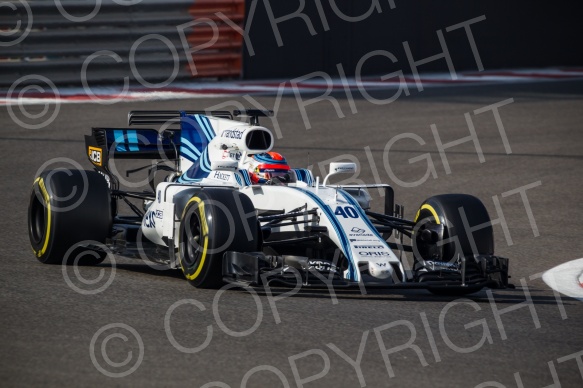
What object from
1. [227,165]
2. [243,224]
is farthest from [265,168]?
[243,224]

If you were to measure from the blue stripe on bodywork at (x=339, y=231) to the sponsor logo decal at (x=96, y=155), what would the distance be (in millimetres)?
2032

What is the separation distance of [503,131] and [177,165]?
8833mm

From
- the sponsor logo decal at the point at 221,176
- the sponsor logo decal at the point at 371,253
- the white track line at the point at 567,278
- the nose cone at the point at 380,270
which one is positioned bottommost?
the white track line at the point at 567,278

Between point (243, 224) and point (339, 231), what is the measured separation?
0.62m

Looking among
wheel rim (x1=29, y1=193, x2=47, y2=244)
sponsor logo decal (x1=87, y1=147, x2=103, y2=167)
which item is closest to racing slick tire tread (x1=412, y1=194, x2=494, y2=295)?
sponsor logo decal (x1=87, y1=147, x2=103, y2=167)

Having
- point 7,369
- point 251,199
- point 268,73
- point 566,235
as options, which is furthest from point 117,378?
point 268,73

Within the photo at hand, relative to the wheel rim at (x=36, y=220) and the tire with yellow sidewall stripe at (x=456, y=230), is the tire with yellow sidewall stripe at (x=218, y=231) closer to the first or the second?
the tire with yellow sidewall stripe at (x=456, y=230)

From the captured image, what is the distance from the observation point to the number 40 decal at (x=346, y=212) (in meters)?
7.45

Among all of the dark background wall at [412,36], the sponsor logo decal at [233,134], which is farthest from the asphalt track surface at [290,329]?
the dark background wall at [412,36]

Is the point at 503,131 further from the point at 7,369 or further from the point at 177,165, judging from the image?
the point at 7,369

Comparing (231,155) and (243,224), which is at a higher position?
(231,155)

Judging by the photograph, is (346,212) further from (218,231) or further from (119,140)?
(119,140)

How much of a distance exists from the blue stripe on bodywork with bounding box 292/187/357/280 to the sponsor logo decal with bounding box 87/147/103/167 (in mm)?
2032

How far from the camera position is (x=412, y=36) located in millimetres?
22109
